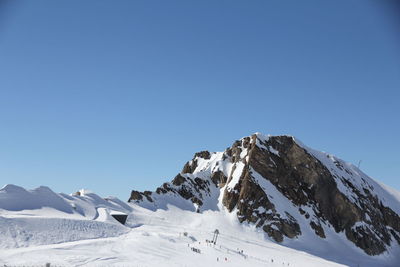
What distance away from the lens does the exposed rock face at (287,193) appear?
292ft

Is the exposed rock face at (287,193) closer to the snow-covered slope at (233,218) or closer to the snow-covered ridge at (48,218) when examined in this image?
the snow-covered slope at (233,218)

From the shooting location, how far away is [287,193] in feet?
317

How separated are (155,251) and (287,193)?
187ft

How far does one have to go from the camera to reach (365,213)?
9962cm

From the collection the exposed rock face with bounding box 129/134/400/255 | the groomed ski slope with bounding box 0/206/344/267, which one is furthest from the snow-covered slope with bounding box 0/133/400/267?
the exposed rock face with bounding box 129/134/400/255

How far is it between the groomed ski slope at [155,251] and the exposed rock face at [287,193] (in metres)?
9.67

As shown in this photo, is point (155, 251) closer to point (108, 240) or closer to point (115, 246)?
point (115, 246)

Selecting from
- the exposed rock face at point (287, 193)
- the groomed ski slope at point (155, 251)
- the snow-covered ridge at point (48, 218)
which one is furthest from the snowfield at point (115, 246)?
the exposed rock face at point (287, 193)

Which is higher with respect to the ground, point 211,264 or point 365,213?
point 365,213

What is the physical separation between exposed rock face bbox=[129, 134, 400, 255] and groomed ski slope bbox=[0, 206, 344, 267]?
967 centimetres

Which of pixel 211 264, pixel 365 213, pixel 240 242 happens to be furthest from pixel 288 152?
pixel 211 264

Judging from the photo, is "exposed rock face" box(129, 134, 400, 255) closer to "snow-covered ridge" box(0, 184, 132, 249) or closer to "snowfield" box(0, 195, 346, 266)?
"snowfield" box(0, 195, 346, 266)

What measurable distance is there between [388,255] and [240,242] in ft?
152

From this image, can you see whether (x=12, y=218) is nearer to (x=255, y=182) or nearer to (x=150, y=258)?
(x=150, y=258)
